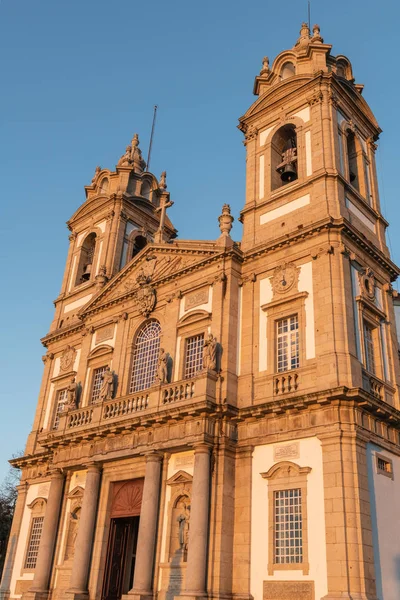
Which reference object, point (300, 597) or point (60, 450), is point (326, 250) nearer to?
point (300, 597)

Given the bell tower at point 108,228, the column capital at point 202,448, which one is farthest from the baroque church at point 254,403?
the bell tower at point 108,228

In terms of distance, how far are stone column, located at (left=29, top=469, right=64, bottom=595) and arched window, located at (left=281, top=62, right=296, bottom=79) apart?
694 inches

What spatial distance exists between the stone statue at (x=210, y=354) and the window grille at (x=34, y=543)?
35.6 ft

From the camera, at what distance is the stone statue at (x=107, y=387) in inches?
878

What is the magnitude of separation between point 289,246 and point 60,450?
11324mm

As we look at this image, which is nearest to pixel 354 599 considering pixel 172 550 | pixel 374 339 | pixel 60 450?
pixel 172 550

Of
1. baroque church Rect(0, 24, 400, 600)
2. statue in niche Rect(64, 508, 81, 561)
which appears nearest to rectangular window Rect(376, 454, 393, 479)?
baroque church Rect(0, 24, 400, 600)

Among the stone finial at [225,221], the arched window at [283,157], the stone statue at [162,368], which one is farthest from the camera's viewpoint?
the arched window at [283,157]

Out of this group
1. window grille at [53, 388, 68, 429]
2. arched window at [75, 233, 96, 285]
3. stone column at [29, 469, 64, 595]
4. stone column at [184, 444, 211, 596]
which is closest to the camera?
stone column at [184, 444, 211, 596]

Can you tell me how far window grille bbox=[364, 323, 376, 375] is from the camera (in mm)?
18781

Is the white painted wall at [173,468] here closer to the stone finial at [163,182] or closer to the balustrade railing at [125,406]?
the balustrade railing at [125,406]

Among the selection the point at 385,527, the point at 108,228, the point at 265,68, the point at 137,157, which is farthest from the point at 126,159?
the point at 385,527

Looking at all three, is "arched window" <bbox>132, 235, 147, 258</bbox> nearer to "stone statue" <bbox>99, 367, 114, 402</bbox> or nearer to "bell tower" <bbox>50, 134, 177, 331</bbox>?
"bell tower" <bbox>50, 134, 177, 331</bbox>

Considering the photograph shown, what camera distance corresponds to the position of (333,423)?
16219 millimetres
